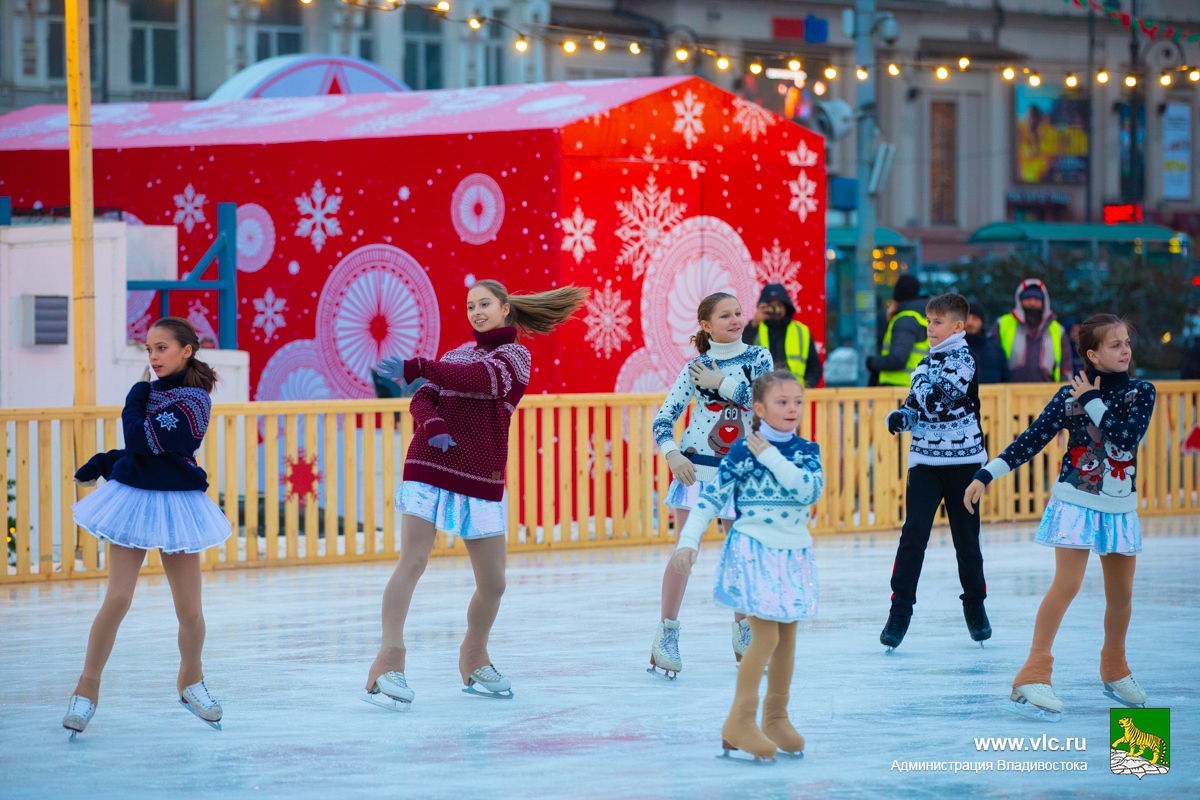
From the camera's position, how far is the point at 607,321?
42.1 ft

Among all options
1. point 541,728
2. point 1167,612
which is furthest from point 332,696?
point 1167,612

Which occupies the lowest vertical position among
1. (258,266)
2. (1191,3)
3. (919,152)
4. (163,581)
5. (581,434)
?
(163,581)

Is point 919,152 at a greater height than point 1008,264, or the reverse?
point 919,152

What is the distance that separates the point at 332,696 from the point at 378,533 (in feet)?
17.9

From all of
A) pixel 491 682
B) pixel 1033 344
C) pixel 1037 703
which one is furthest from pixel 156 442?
pixel 1033 344

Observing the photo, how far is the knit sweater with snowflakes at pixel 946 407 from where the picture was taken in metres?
7.23

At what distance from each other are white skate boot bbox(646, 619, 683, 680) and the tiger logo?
1.91m

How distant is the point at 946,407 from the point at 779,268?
270 inches

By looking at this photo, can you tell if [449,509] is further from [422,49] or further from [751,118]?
[422,49]

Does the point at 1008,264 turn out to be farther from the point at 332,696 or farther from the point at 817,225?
the point at 332,696

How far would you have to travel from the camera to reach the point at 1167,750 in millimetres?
5449

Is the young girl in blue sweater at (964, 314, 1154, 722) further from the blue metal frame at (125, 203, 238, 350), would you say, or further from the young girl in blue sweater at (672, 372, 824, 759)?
the blue metal frame at (125, 203, 238, 350)

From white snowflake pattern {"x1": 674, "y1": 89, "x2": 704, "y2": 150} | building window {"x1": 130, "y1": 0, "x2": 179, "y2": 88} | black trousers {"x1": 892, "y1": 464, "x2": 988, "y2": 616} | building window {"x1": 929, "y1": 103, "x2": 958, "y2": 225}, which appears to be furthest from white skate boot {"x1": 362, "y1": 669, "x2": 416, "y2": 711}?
building window {"x1": 929, "y1": 103, "x2": 958, "y2": 225}

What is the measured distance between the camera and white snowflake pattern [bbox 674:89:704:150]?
13.1m
